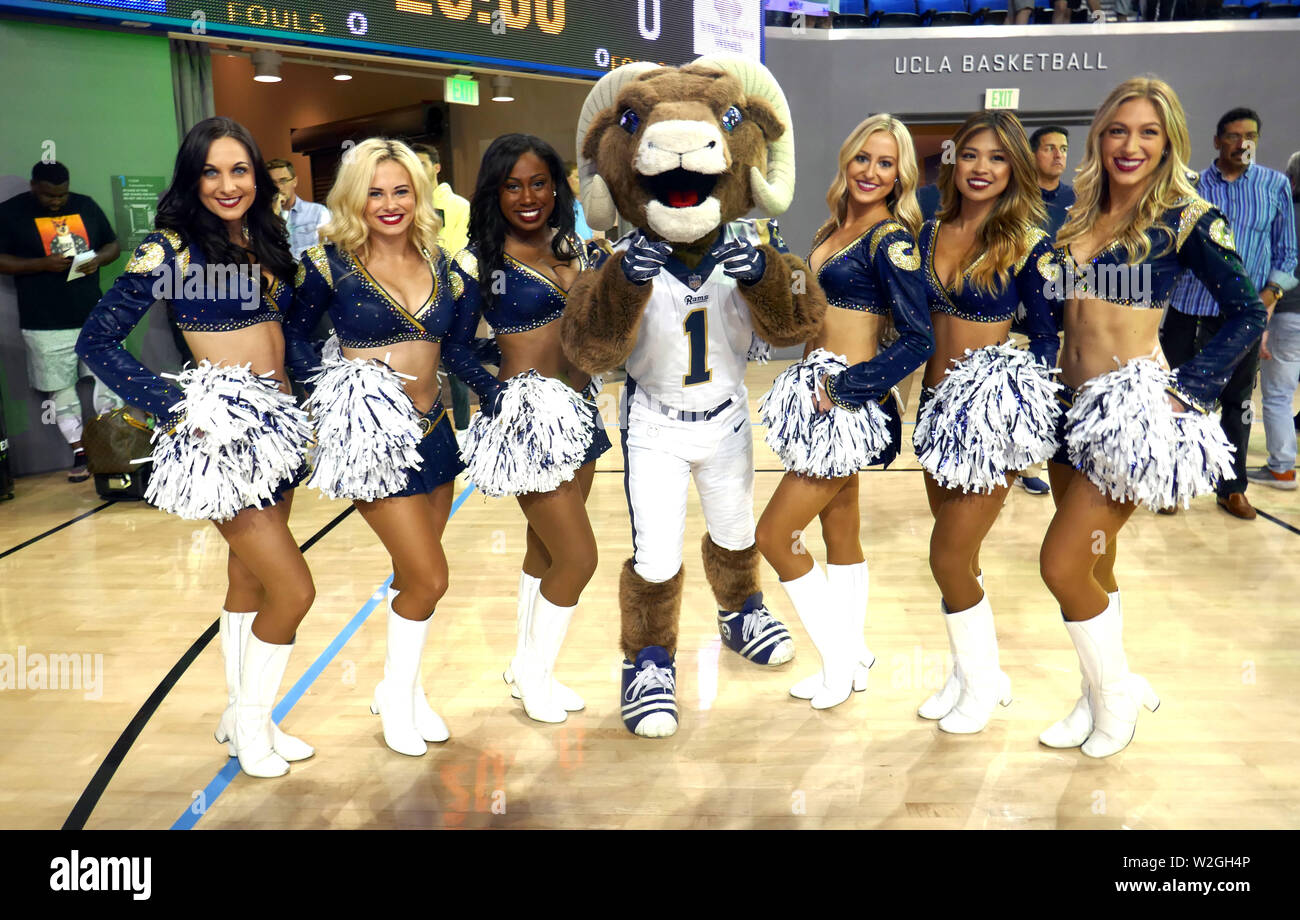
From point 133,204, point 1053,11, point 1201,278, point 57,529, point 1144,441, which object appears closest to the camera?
point 1144,441

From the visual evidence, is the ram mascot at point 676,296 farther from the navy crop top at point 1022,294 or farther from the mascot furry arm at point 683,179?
the navy crop top at point 1022,294

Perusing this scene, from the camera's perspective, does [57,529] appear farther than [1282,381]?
No

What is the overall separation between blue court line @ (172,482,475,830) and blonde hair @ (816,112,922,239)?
56.1 inches

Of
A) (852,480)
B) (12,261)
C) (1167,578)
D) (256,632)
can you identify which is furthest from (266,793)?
(12,261)

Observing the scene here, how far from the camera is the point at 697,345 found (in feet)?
8.28

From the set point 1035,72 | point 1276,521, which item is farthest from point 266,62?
point 1035,72

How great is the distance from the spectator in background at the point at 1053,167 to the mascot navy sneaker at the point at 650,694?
8.59ft

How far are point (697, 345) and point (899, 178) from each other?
28.4 inches

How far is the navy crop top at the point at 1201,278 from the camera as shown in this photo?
2230 mm

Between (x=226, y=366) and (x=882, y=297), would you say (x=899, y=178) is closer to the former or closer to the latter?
(x=882, y=297)

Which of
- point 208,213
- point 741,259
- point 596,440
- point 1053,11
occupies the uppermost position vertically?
point 1053,11

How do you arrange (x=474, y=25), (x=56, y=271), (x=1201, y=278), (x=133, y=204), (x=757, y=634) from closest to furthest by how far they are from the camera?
(x=1201, y=278), (x=757, y=634), (x=56, y=271), (x=133, y=204), (x=474, y=25)

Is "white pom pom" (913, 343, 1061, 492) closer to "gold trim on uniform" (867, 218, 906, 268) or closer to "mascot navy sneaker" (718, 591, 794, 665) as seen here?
"gold trim on uniform" (867, 218, 906, 268)

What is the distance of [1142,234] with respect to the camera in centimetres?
225
